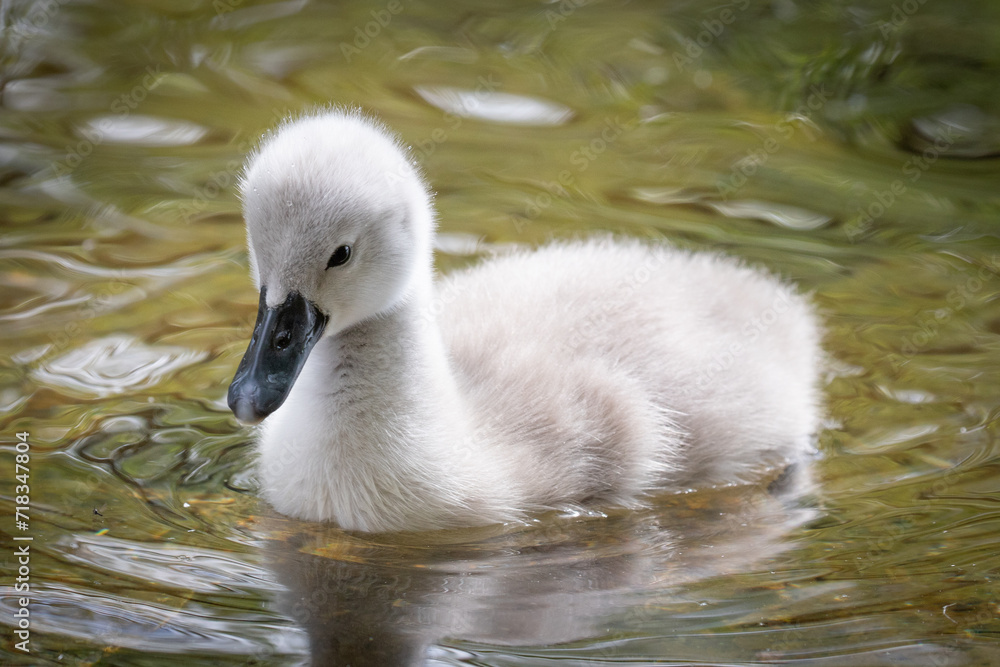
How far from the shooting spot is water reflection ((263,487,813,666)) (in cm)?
271

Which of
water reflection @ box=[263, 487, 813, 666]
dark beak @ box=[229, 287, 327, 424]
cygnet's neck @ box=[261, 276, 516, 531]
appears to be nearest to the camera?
water reflection @ box=[263, 487, 813, 666]

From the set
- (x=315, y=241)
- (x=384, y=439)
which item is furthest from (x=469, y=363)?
(x=315, y=241)

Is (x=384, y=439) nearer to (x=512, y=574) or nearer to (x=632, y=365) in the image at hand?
(x=512, y=574)

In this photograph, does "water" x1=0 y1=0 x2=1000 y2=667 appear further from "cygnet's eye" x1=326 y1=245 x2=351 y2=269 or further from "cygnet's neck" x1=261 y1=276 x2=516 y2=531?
"cygnet's eye" x1=326 y1=245 x2=351 y2=269

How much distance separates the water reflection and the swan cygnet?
100 mm

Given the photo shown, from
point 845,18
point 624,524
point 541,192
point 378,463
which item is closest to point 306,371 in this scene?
point 378,463

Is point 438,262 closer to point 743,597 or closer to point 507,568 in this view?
point 507,568

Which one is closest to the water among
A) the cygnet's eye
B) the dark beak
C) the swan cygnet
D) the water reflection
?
the water reflection

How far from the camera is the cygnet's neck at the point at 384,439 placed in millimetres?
3215

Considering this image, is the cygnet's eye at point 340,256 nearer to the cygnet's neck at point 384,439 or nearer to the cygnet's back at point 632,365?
the cygnet's neck at point 384,439

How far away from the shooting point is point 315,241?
2.94 m

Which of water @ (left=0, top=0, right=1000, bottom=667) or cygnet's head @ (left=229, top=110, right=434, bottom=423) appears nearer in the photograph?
water @ (left=0, top=0, right=1000, bottom=667)

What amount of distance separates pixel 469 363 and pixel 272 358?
30.6 inches

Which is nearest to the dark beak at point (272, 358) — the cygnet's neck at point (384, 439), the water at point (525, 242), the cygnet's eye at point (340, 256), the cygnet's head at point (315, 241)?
the cygnet's head at point (315, 241)
